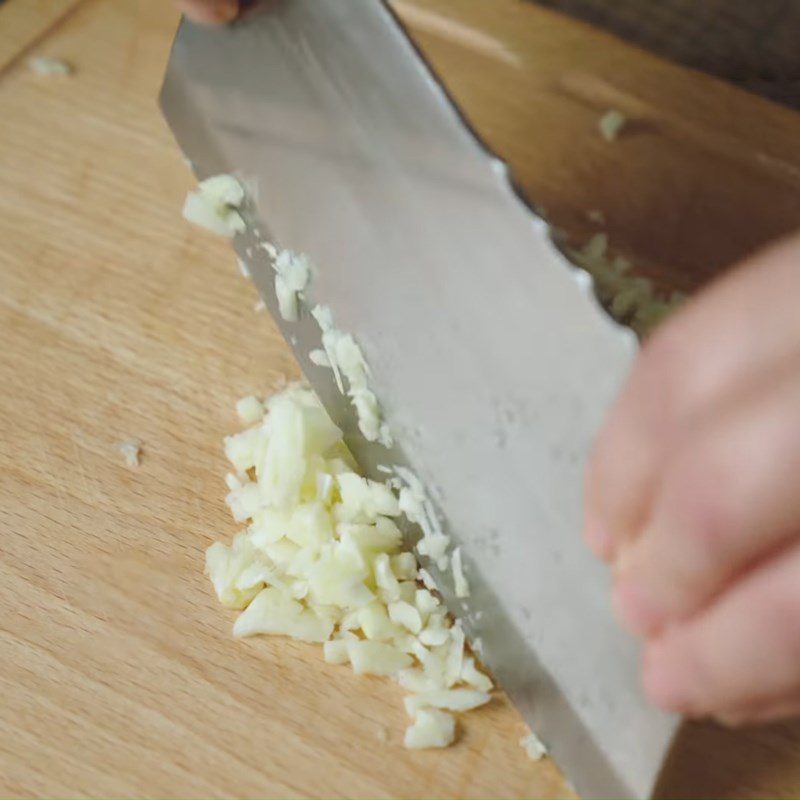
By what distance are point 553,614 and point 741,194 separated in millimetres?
607

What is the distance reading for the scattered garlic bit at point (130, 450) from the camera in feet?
3.05

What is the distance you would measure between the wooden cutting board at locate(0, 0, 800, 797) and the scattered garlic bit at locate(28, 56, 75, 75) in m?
0.02

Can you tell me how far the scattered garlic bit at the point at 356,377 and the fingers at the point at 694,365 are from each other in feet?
0.94

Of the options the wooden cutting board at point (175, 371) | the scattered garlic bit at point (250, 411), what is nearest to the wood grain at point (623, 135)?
the wooden cutting board at point (175, 371)

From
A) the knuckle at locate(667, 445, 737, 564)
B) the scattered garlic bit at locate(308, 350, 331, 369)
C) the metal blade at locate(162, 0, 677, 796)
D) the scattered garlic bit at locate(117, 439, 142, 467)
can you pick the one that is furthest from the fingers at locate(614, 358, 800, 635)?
the scattered garlic bit at locate(117, 439, 142, 467)

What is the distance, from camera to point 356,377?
0.87 m

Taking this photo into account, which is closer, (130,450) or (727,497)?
(727,497)

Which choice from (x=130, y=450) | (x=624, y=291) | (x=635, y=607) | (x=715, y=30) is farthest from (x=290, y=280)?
(x=715, y=30)

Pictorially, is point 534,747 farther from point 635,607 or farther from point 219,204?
point 219,204

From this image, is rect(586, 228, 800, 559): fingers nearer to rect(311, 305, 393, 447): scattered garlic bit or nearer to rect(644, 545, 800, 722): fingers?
rect(644, 545, 800, 722): fingers

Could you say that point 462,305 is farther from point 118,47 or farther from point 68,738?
point 118,47

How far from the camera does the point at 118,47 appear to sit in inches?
47.8

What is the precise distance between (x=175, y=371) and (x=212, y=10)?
336mm

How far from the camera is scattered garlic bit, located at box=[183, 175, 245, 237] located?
0.97 metres
